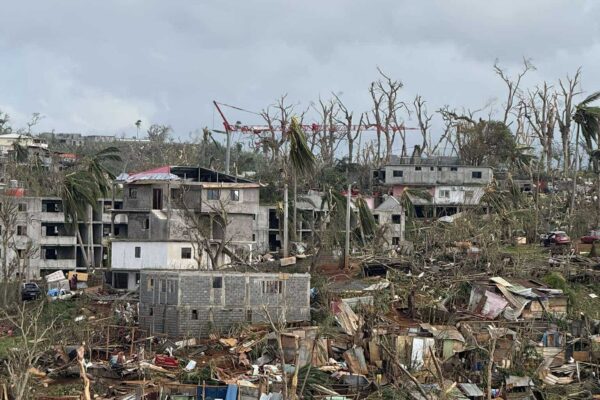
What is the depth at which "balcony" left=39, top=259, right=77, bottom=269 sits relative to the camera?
52375 millimetres

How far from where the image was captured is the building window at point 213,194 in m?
45.2

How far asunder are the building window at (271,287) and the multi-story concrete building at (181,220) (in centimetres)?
690

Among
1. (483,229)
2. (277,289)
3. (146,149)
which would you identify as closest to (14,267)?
(277,289)

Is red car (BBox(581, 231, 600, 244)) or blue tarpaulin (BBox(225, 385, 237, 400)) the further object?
red car (BBox(581, 231, 600, 244))

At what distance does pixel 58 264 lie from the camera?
52.6 metres

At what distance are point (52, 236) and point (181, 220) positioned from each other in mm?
10957

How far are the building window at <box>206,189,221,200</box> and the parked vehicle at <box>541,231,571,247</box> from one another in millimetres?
13659

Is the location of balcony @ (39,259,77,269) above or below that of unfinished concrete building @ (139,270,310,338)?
above

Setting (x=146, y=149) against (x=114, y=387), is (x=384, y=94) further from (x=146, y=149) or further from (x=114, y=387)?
(x=114, y=387)

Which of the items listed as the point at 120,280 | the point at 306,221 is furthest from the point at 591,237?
the point at 120,280

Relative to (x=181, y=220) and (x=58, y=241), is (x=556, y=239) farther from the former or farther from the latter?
(x=58, y=241)

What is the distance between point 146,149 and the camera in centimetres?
9406

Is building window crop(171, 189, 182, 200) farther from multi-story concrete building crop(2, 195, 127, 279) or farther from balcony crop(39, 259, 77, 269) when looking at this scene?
balcony crop(39, 259, 77, 269)

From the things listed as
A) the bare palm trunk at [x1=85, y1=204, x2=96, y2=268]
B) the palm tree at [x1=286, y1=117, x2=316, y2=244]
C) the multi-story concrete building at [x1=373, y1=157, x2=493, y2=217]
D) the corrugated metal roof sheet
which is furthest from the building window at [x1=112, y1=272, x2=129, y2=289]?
the multi-story concrete building at [x1=373, y1=157, x2=493, y2=217]
